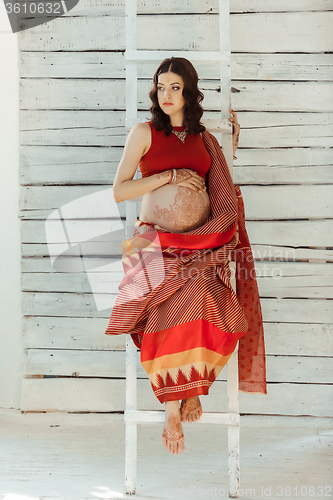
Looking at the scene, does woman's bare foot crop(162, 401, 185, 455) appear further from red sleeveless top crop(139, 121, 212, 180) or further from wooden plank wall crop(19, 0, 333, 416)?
red sleeveless top crop(139, 121, 212, 180)

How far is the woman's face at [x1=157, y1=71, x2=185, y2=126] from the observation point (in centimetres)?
184

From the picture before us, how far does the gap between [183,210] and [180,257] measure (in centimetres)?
20

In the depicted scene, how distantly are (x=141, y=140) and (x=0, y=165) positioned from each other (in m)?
1.00

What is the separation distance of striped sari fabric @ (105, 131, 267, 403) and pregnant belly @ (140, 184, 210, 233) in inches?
1.8

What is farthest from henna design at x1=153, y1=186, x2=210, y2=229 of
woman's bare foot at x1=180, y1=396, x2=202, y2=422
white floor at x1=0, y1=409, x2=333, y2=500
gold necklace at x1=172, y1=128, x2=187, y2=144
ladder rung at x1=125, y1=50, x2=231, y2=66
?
white floor at x1=0, y1=409, x2=333, y2=500

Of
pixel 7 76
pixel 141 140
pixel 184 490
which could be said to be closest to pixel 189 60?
pixel 141 140

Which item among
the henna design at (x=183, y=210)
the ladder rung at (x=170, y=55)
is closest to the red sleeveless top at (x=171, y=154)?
the henna design at (x=183, y=210)

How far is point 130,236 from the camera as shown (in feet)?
6.49

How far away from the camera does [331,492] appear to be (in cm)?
176

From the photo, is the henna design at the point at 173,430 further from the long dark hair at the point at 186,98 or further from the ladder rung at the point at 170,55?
the ladder rung at the point at 170,55

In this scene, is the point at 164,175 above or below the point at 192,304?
above

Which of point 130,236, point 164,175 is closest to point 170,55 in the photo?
point 164,175

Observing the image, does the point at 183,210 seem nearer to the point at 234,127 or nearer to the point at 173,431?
the point at 234,127

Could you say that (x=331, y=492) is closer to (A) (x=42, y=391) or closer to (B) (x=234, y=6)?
(A) (x=42, y=391)
